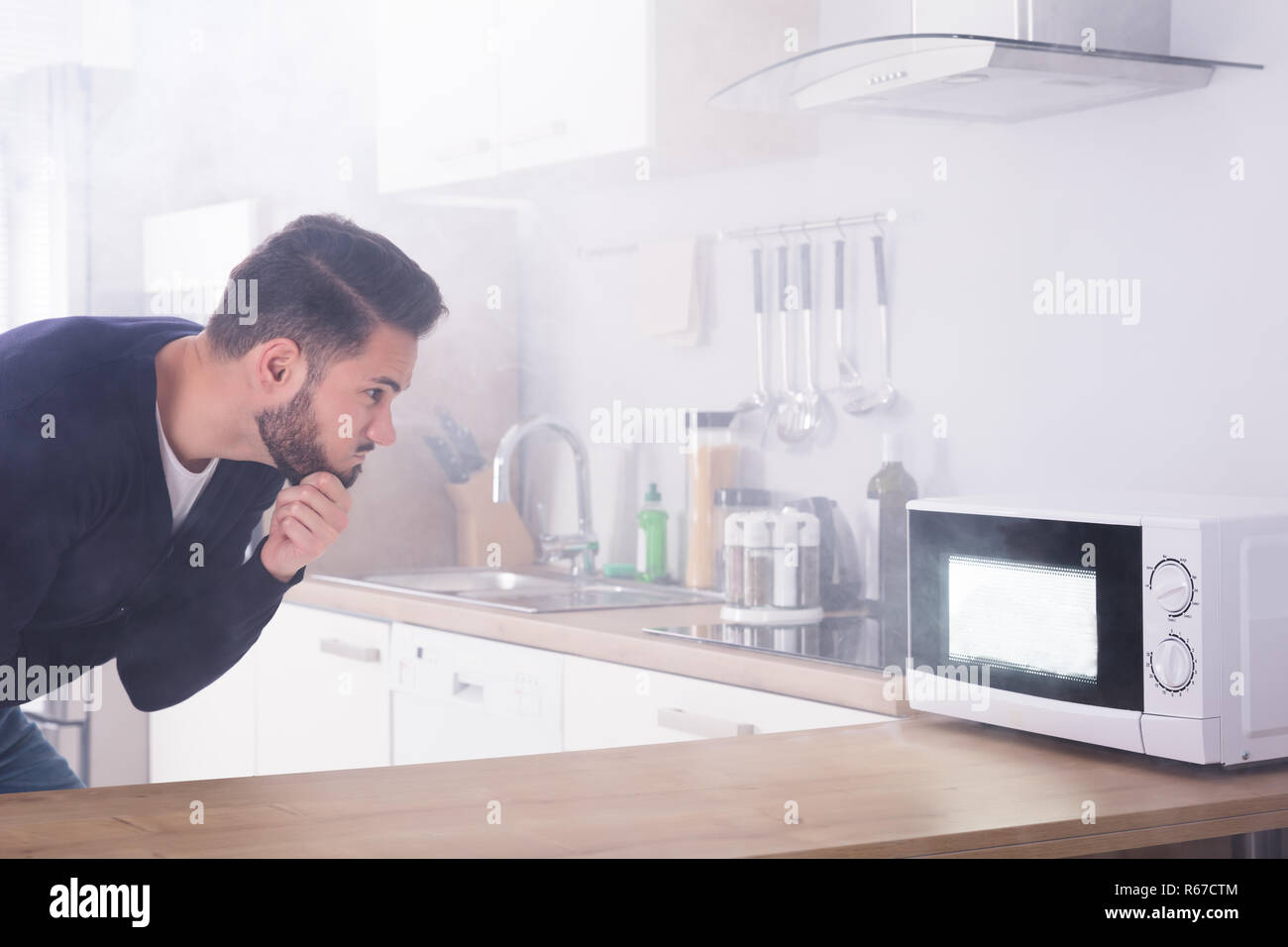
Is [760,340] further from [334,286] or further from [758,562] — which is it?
[334,286]

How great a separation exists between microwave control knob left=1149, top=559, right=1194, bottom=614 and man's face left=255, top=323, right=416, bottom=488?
0.76 m

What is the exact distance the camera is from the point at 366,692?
2.38 metres

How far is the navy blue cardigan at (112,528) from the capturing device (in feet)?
4.04

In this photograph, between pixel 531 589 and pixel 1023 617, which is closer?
pixel 1023 617

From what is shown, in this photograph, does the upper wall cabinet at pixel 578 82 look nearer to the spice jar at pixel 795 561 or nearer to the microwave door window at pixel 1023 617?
the spice jar at pixel 795 561

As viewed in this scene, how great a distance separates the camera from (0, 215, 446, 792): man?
1.34 meters

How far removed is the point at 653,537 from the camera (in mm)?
2537

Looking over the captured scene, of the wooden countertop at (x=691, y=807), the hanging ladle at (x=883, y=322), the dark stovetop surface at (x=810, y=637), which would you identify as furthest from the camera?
the hanging ladle at (x=883, y=322)

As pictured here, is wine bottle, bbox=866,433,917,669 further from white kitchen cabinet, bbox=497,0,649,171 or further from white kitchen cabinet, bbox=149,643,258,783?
white kitchen cabinet, bbox=149,643,258,783

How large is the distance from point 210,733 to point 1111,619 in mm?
1971

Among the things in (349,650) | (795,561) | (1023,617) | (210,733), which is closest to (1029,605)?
(1023,617)

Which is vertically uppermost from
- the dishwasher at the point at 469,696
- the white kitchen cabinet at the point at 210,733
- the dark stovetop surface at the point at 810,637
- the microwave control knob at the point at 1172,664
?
the microwave control knob at the point at 1172,664

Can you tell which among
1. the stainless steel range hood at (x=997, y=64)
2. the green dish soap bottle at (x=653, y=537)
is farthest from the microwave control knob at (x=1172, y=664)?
the green dish soap bottle at (x=653, y=537)

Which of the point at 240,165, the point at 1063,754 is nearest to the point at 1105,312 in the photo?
the point at 1063,754
